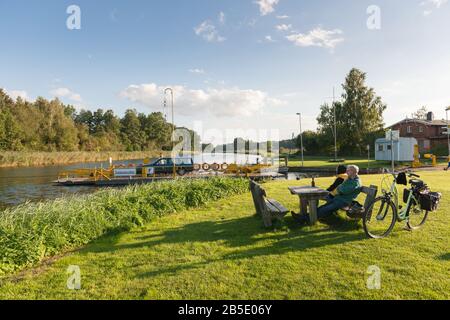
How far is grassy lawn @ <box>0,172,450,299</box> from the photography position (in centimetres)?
376

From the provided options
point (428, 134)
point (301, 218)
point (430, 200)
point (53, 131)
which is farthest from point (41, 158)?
point (428, 134)

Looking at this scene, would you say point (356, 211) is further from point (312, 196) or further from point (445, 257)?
point (445, 257)

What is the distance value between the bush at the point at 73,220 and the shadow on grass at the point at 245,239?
589mm

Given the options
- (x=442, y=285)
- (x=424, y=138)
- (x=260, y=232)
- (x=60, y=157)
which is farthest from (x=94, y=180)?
(x=424, y=138)

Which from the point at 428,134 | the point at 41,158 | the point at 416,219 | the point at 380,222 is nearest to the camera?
the point at 380,222

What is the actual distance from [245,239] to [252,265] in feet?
4.04

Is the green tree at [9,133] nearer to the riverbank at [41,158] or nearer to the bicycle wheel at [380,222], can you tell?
the riverbank at [41,158]

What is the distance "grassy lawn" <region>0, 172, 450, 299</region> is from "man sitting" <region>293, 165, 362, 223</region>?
1.21 ft

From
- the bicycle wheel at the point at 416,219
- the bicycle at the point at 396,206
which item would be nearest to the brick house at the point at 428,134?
the bicycle wheel at the point at 416,219

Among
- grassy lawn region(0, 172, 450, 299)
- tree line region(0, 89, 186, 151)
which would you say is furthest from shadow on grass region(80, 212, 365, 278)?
tree line region(0, 89, 186, 151)

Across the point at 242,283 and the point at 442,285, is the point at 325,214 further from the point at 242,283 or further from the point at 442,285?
the point at 242,283

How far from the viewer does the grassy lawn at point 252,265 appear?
148 inches

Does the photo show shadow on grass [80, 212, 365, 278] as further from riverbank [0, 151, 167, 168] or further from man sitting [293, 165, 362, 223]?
riverbank [0, 151, 167, 168]

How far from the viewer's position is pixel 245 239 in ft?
18.8
